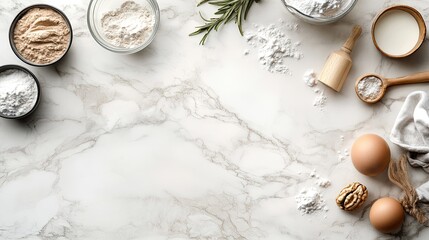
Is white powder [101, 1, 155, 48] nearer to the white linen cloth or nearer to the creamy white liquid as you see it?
the creamy white liquid

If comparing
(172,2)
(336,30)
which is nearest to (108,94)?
(172,2)

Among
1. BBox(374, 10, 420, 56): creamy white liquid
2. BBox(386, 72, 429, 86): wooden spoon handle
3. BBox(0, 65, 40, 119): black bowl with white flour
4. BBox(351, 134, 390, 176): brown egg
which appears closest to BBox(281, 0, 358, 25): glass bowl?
BBox(374, 10, 420, 56): creamy white liquid

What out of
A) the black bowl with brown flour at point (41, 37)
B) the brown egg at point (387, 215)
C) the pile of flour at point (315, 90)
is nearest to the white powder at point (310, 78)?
the pile of flour at point (315, 90)

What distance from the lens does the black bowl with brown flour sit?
148 centimetres

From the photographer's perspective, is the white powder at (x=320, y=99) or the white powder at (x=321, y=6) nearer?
the white powder at (x=321, y=6)

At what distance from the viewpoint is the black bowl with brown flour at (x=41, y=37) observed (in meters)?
1.48

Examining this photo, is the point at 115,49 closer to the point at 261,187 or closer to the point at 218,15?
the point at 218,15

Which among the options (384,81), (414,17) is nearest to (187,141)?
(384,81)

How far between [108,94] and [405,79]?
873mm

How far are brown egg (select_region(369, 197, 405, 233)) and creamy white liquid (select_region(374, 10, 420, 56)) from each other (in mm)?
430

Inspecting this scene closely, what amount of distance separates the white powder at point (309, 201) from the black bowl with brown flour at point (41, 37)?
2.64 feet

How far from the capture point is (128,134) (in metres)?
1.56

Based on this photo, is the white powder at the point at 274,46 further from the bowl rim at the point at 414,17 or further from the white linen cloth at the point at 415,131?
the white linen cloth at the point at 415,131

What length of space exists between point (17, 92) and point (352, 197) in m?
1.00
